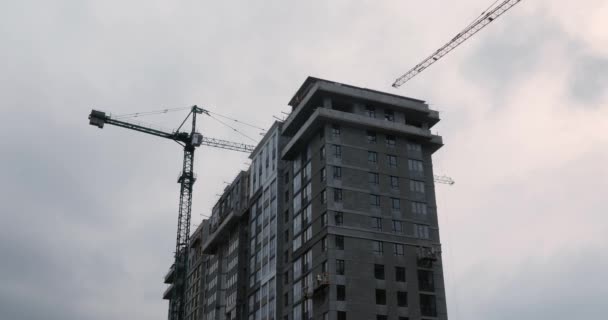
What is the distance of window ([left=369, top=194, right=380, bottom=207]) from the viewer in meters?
116

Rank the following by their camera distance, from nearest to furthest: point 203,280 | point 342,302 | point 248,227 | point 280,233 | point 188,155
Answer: point 342,302, point 280,233, point 248,227, point 188,155, point 203,280

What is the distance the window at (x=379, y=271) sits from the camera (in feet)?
359

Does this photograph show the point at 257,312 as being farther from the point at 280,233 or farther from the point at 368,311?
the point at 368,311

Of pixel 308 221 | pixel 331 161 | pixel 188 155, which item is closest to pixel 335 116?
pixel 331 161

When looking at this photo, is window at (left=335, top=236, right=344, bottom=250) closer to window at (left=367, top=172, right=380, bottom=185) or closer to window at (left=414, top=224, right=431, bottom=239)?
window at (left=367, top=172, right=380, bottom=185)

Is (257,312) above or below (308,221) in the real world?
below

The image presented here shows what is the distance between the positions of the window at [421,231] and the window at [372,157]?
12.7 m

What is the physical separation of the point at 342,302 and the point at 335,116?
30778 mm

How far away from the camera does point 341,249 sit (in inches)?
4323

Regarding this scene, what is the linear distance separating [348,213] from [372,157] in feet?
39.1

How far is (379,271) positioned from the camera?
361 ft

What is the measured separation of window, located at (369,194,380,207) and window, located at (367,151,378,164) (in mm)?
6090

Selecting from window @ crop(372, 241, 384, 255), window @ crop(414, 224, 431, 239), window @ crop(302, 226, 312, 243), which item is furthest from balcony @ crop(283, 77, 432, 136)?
window @ crop(372, 241, 384, 255)

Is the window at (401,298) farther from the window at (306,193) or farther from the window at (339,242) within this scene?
the window at (306,193)
